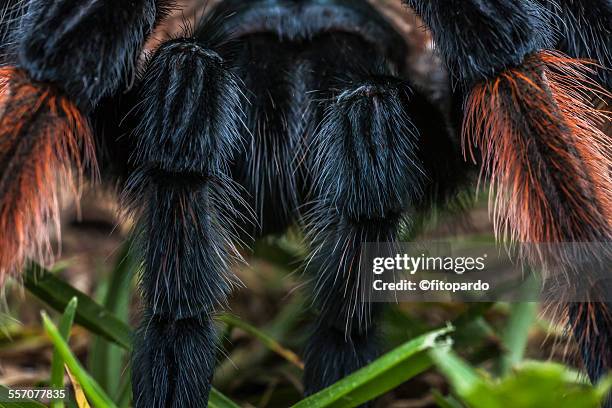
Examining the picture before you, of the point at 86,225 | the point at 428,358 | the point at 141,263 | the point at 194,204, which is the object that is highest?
the point at 194,204

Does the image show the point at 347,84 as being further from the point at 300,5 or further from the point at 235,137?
the point at 300,5

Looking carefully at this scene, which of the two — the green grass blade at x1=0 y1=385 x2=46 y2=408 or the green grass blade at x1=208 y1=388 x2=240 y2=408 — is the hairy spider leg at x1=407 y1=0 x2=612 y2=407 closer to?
the green grass blade at x1=208 y1=388 x2=240 y2=408

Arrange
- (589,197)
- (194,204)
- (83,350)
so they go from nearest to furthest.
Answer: (589,197)
(194,204)
(83,350)

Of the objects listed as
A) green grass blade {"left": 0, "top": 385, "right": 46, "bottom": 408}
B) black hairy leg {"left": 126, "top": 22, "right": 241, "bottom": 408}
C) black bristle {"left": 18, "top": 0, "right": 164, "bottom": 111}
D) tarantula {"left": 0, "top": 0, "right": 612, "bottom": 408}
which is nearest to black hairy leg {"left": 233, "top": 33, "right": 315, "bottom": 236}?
tarantula {"left": 0, "top": 0, "right": 612, "bottom": 408}

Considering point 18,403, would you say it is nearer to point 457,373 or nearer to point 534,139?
point 457,373

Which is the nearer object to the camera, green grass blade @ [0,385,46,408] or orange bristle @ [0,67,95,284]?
orange bristle @ [0,67,95,284]

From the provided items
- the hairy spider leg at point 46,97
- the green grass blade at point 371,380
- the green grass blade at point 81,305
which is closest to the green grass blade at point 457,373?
the green grass blade at point 371,380

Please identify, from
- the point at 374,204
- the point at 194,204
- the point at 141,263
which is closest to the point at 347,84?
the point at 374,204
